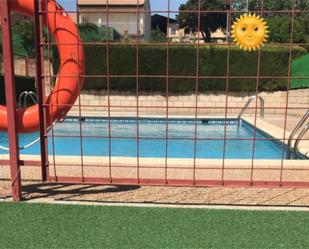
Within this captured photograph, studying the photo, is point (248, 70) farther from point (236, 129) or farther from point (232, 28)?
point (232, 28)

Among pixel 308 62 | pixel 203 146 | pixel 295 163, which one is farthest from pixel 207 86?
pixel 295 163

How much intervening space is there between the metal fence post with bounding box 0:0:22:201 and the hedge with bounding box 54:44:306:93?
9.70 m

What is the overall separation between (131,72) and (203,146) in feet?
17.8

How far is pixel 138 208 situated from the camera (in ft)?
12.3

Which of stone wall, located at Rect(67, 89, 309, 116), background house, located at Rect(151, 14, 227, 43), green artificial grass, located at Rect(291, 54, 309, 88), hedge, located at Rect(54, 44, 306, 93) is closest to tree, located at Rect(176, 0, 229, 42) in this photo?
background house, located at Rect(151, 14, 227, 43)

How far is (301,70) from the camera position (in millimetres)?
13602

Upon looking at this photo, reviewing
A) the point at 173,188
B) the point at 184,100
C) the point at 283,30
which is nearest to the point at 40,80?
the point at 173,188

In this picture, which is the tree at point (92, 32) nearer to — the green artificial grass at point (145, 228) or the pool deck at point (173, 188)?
the pool deck at point (173, 188)

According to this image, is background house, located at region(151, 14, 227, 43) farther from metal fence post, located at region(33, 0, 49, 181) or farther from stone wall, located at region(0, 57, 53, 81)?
stone wall, located at region(0, 57, 53, 81)

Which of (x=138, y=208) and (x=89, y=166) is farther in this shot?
(x=89, y=166)

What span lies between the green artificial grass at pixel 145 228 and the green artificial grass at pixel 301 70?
1040 cm

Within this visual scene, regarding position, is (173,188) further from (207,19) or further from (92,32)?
(207,19)

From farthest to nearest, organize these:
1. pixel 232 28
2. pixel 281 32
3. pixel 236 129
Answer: pixel 281 32
pixel 236 129
pixel 232 28

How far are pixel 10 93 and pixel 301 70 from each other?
458 inches
